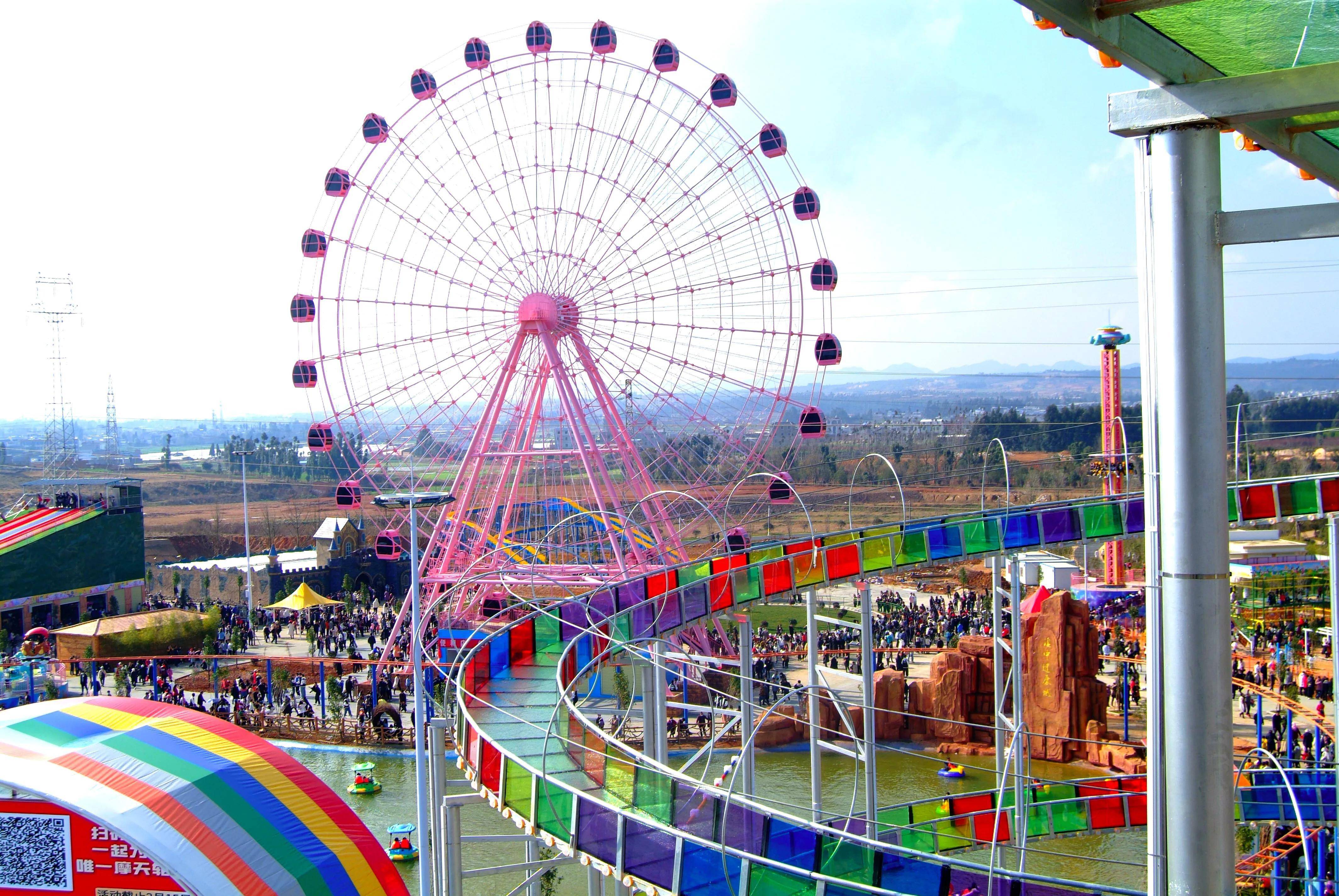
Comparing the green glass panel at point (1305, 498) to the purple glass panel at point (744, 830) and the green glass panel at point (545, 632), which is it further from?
the purple glass panel at point (744, 830)

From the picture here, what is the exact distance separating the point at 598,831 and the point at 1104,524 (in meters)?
11.8

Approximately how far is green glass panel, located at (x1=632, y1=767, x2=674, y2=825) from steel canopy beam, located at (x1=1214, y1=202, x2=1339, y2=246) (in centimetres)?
654

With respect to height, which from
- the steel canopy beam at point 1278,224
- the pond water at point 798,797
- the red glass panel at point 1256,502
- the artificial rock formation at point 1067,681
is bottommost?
the pond water at point 798,797

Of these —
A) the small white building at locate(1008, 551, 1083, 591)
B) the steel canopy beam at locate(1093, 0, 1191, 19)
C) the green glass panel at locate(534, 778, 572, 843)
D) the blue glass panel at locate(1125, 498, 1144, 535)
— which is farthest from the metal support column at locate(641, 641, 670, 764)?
the small white building at locate(1008, 551, 1083, 591)

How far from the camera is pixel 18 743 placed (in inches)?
585

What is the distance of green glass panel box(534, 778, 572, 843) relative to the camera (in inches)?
389

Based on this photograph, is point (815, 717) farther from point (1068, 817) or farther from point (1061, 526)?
point (1061, 526)

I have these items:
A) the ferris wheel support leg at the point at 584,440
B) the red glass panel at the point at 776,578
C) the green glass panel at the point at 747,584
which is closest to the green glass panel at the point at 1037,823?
the red glass panel at the point at 776,578

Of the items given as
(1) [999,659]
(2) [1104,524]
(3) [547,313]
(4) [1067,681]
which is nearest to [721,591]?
(1) [999,659]

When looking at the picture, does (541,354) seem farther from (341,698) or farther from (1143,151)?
(1143,151)

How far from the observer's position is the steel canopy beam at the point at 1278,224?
421 centimetres

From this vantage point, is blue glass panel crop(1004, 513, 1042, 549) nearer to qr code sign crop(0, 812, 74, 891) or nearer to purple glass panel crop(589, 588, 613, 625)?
purple glass panel crop(589, 588, 613, 625)

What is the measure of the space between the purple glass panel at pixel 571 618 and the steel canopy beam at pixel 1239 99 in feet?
39.5

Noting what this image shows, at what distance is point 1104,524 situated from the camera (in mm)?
18500
